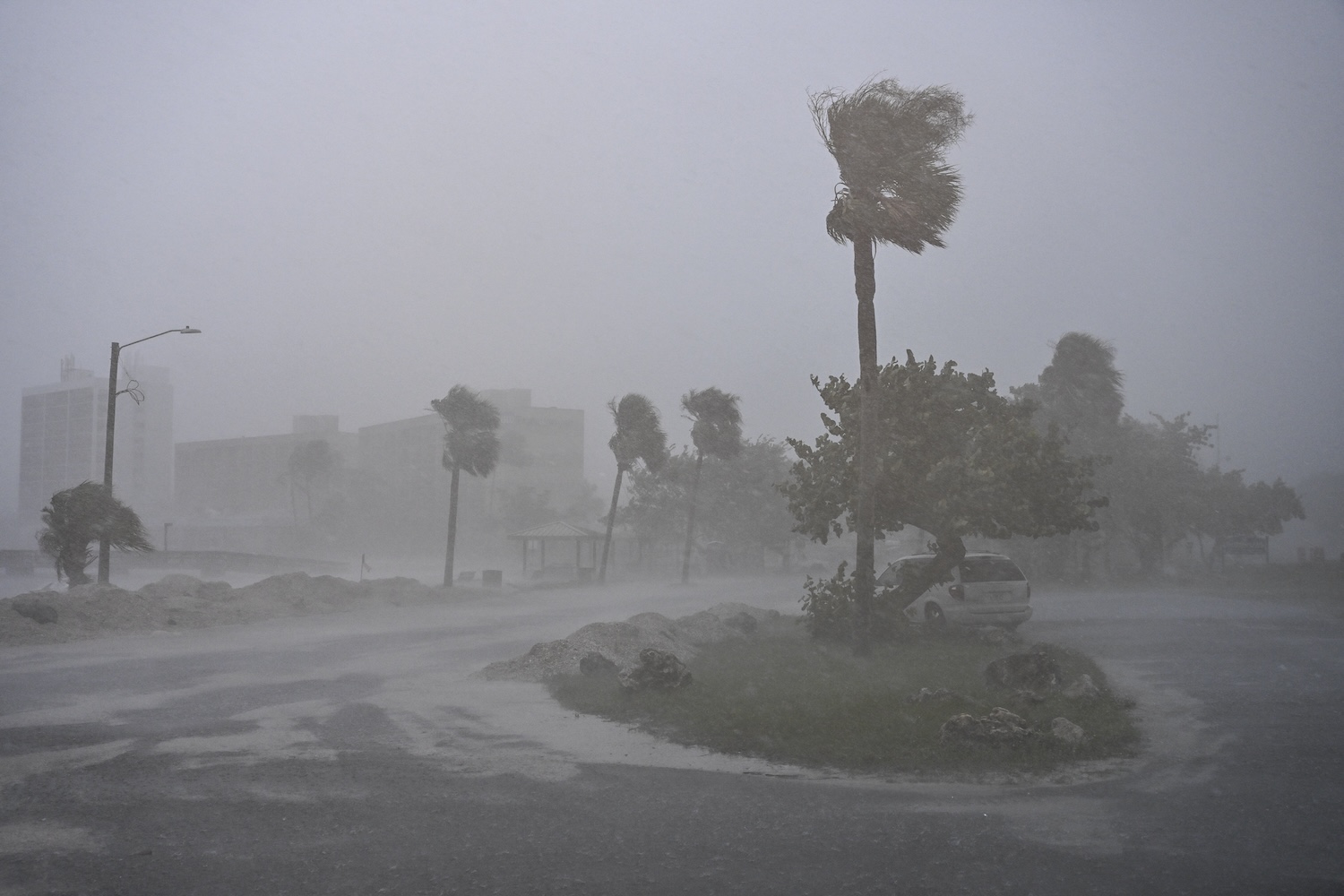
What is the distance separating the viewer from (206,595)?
27.1 m

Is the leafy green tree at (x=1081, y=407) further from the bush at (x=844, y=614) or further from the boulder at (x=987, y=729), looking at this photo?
the boulder at (x=987, y=729)

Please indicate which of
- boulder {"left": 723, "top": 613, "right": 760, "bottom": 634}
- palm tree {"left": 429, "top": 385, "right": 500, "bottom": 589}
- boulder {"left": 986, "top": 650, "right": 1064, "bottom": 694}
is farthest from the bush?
palm tree {"left": 429, "top": 385, "right": 500, "bottom": 589}

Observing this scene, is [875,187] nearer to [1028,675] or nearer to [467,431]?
[1028,675]

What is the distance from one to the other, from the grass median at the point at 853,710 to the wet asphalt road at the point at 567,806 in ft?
1.52

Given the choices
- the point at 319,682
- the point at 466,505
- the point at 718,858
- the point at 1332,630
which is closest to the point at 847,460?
the point at 319,682

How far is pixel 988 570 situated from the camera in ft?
62.6

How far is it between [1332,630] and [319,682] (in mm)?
20043

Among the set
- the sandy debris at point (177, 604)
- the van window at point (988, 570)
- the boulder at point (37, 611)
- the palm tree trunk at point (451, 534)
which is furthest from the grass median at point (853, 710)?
the palm tree trunk at point (451, 534)

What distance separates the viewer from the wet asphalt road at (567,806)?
551cm

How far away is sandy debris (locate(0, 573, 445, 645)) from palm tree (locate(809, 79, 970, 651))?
16.1 metres

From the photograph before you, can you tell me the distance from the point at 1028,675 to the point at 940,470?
5.72 meters

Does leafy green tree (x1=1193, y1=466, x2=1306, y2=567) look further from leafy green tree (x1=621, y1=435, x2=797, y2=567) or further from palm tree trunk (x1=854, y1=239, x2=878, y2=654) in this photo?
palm tree trunk (x1=854, y1=239, x2=878, y2=654)

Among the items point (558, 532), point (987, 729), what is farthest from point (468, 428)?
point (987, 729)

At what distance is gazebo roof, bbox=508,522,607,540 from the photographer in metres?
50.7
